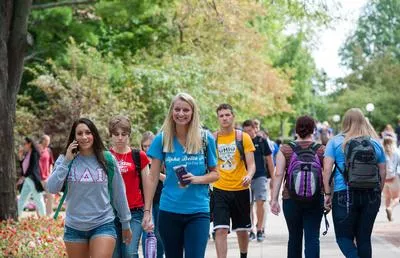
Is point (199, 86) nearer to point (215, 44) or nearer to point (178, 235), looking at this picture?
point (215, 44)

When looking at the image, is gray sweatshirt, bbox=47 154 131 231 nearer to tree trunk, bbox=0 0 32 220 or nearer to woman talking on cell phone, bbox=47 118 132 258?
woman talking on cell phone, bbox=47 118 132 258

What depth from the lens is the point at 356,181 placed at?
29.0 feet

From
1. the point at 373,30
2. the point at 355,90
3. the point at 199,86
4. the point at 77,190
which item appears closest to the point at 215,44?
the point at 199,86

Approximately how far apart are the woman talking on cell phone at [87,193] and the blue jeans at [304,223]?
96.2 inches

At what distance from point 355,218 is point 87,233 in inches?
116

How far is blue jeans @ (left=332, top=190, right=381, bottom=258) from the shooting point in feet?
29.2

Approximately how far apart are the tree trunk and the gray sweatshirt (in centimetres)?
546

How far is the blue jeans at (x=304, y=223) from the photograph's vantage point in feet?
30.2

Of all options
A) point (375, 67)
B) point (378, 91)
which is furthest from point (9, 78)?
point (375, 67)

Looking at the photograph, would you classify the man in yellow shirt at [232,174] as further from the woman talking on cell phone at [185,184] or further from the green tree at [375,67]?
the green tree at [375,67]

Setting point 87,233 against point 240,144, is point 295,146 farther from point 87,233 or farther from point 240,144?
point 87,233

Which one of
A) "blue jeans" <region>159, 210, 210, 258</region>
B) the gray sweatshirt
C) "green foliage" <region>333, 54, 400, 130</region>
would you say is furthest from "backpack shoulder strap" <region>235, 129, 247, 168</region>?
"green foliage" <region>333, 54, 400, 130</region>

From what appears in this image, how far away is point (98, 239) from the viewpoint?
283 inches

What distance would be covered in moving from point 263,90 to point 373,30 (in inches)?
2202
